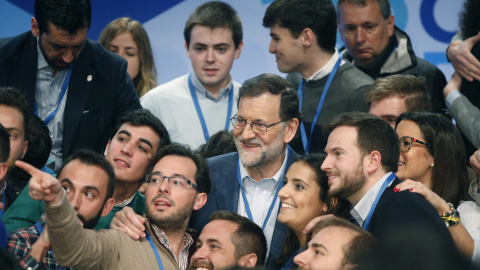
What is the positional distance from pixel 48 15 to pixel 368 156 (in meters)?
1.95

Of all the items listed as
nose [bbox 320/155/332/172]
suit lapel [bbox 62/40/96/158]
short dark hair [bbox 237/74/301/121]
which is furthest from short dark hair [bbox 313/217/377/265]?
suit lapel [bbox 62/40/96/158]

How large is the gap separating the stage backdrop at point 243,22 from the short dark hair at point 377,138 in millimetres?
2380

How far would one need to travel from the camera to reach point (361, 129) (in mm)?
3404

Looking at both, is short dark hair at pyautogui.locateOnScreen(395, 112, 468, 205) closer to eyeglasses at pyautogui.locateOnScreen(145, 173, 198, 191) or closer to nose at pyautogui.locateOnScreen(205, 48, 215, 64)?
eyeglasses at pyautogui.locateOnScreen(145, 173, 198, 191)

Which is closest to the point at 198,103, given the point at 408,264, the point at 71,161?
the point at 71,161

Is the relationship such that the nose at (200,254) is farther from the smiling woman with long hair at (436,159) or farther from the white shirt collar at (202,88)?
the white shirt collar at (202,88)

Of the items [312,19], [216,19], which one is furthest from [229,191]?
[216,19]

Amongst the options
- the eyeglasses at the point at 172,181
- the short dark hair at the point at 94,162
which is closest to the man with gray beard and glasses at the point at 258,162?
the eyeglasses at the point at 172,181

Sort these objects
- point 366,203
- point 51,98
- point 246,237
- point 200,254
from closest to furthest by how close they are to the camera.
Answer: point 366,203 < point 200,254 < point 246,237 < point 51,98

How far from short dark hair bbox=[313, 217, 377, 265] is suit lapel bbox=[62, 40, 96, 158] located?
1.79 m

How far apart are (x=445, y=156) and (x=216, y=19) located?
2.10 m

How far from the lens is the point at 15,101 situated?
11.8ft

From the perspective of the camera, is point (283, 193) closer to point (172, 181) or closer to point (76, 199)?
point (172, 181)

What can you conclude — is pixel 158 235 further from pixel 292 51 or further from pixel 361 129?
pixel 292 51
